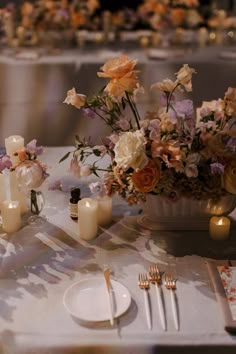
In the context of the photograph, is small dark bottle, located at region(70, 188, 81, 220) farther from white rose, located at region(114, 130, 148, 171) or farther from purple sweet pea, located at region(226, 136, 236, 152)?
purple sweet pea, located at region(226, 136, 236, 152)

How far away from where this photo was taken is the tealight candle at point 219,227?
1.41 metres

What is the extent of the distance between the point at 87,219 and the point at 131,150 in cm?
28

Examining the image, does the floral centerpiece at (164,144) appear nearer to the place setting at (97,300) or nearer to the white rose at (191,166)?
the white rose at (191,166)

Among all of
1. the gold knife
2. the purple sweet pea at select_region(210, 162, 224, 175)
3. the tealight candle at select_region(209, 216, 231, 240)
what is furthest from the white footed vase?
the gold knife

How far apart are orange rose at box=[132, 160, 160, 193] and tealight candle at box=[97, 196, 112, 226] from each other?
0.71 ft

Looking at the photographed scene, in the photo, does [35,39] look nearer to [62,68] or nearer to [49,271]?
[62,68]

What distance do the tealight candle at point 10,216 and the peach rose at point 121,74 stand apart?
0.42 meters

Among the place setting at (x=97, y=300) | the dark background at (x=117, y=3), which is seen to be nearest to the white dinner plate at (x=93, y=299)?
the place setting at (x=97, y=300)

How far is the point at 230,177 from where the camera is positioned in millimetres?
1317

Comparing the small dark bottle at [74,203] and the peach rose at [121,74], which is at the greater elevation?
the peach rose at [121,74]

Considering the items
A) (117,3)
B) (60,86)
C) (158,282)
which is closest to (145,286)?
(158,282)

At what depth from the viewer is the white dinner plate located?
3.75 ft

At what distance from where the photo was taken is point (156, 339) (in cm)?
109

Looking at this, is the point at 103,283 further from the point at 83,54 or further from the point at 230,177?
the point at 83,54
